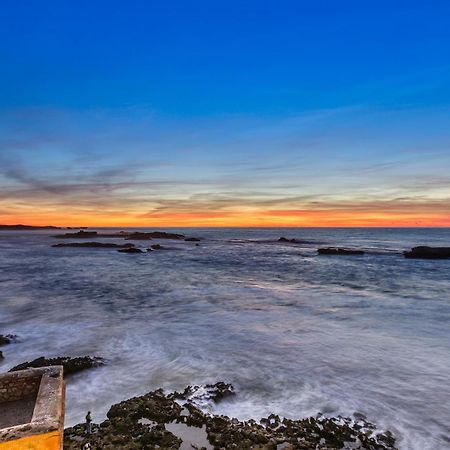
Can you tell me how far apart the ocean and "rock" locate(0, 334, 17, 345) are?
1.18 ft

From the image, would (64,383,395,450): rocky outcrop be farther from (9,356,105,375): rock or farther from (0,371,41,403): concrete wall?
(9,356,105,375): rock

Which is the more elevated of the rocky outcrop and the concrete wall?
the concrete wall

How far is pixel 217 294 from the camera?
23.5 m

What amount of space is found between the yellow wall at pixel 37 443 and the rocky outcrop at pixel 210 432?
179 centimetres

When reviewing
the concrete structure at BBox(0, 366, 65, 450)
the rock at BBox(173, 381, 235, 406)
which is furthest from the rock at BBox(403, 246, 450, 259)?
the concrete structure at BBox(0, 366, 65, 450)

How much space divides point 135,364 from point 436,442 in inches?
329

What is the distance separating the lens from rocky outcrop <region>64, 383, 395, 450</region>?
6.55 meters

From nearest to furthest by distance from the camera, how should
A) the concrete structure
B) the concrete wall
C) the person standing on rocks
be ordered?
1. the concrete structure
2. the concrete wall
3. the person standing on rocks

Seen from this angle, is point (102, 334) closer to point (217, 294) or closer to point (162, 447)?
point (162, 447)

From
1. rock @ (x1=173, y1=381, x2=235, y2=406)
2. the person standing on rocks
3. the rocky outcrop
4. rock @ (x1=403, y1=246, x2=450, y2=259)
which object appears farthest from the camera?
rock @ (x1=403, y1=246, x2=450, y2=259)

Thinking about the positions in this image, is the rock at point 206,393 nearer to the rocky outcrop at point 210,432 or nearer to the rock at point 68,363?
the rocky outcrop at point 210,432

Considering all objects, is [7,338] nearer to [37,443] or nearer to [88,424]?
[88,424]

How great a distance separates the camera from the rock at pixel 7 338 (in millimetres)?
12745

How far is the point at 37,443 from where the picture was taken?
15.4 feet
